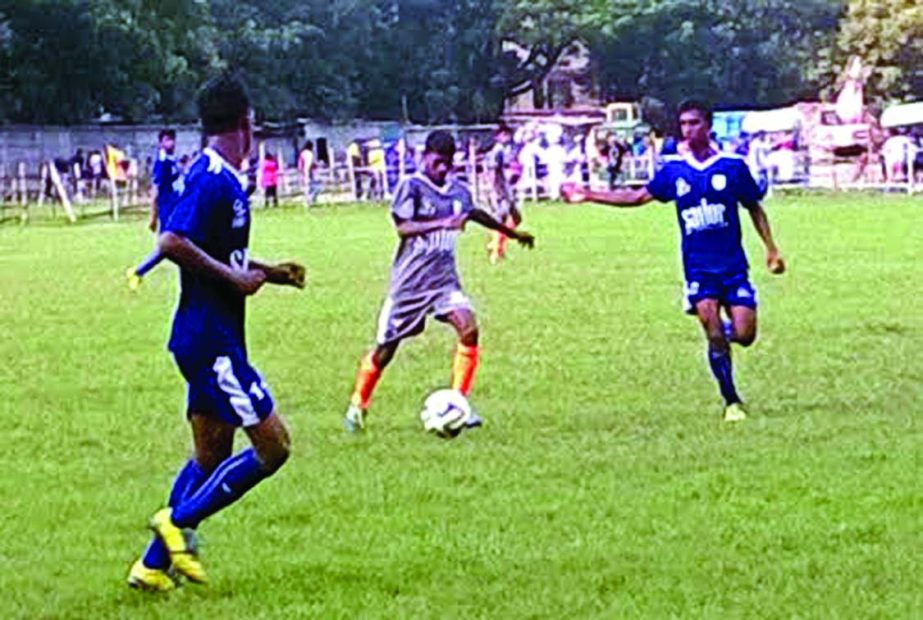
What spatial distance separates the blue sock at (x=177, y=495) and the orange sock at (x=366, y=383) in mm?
4629

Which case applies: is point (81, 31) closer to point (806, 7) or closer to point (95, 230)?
point (95, 230)

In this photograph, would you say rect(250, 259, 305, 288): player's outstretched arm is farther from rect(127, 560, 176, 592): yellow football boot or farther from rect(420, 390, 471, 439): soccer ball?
rect(420, 390, 471, 439): soccer ball

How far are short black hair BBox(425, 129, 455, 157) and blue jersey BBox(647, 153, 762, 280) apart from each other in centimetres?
130

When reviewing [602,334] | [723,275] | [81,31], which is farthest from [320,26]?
[723,275]

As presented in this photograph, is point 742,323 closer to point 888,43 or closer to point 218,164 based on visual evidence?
point 218,164

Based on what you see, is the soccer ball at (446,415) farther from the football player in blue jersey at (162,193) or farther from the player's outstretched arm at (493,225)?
the football player in blue jersey at (162,193)

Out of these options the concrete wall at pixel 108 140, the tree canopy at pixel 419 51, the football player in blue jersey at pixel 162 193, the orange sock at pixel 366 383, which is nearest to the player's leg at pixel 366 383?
the orange sock at pixel 366 383

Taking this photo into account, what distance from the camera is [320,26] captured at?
80562 mm

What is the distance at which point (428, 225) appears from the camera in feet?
41.8

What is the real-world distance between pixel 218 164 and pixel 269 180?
46305 millimetres

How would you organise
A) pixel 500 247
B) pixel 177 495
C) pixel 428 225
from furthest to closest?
pixel 500 247 → pixel 428 225 → pixel 177 495

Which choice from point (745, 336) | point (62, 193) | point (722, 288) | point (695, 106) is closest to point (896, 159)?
point (62, 193)

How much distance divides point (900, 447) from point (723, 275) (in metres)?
1.93

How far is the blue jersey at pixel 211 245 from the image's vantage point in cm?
793
